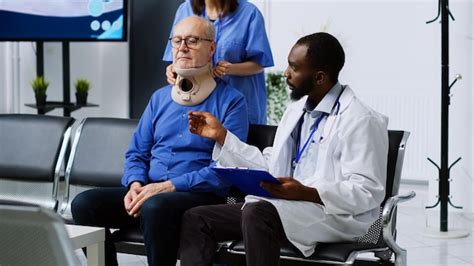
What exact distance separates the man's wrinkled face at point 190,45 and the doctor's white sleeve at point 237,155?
36cm

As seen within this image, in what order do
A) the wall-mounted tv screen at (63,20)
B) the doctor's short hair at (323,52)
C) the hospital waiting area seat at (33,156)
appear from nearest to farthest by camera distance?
the doctor's short hair at (323,52) → the hospital waiting area seat at (33,156) → the wall-mounted tv screen at (63,20)

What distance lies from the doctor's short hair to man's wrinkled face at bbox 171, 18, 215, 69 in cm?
50

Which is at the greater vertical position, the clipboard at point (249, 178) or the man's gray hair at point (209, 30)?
the man's gray hair at point (209, 30)

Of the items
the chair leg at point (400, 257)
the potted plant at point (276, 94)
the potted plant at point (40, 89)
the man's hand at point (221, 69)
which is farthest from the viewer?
the potted plant at point (40, 89)

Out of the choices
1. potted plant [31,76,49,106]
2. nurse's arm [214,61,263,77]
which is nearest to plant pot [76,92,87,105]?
potted plant [31,76,49,106]

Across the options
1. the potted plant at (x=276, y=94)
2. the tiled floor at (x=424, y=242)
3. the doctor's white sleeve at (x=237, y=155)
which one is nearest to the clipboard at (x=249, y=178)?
the doctor's white sleeve at (x=237, y=155)

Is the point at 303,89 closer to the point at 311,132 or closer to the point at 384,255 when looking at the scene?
the point at 311,132

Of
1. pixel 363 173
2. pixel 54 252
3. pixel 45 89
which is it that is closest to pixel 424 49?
pixel 45 89

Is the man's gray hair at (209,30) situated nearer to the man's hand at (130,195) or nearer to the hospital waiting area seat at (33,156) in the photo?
the man's hand at (130,195)

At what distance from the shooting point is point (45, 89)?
21.4ft

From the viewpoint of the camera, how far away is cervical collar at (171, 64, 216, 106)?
3438 mm

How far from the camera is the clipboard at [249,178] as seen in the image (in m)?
2.87

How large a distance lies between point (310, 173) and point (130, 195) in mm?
726

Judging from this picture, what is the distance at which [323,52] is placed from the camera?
308 cm
